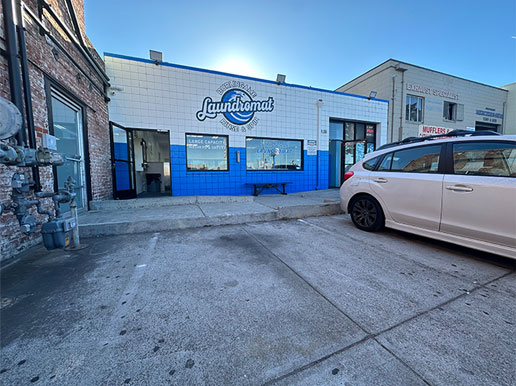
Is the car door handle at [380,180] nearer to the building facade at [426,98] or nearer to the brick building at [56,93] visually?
the brick building at [56,93]

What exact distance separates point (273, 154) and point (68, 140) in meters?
6.11

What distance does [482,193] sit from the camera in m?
2.62

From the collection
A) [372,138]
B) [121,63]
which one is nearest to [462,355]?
[121,63]

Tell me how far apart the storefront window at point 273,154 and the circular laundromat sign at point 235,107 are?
72 cm

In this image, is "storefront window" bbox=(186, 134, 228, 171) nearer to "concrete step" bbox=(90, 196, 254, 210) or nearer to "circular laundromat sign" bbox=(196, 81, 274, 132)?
"circular laundromat sign" bbox=(196, 81, 274, 132)

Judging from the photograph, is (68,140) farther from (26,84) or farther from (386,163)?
(386,163)

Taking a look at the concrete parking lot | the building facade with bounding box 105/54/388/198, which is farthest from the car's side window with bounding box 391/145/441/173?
the building facade with bounding box 105/54/388/198

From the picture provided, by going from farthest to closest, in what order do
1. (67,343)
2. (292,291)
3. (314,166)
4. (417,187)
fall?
(314,166), (417,187), (292,291), (67,343)

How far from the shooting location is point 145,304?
1961 millimetres

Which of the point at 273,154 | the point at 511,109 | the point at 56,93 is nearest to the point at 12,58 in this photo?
the point at 56,93

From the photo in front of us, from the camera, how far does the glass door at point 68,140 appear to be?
13.6 ft

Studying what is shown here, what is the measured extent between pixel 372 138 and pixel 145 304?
11489 millimetres

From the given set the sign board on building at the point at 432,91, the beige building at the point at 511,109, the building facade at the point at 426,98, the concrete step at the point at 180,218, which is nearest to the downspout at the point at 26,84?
the concrete step at the point at 180,218

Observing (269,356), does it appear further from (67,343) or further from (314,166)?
(314,166)
